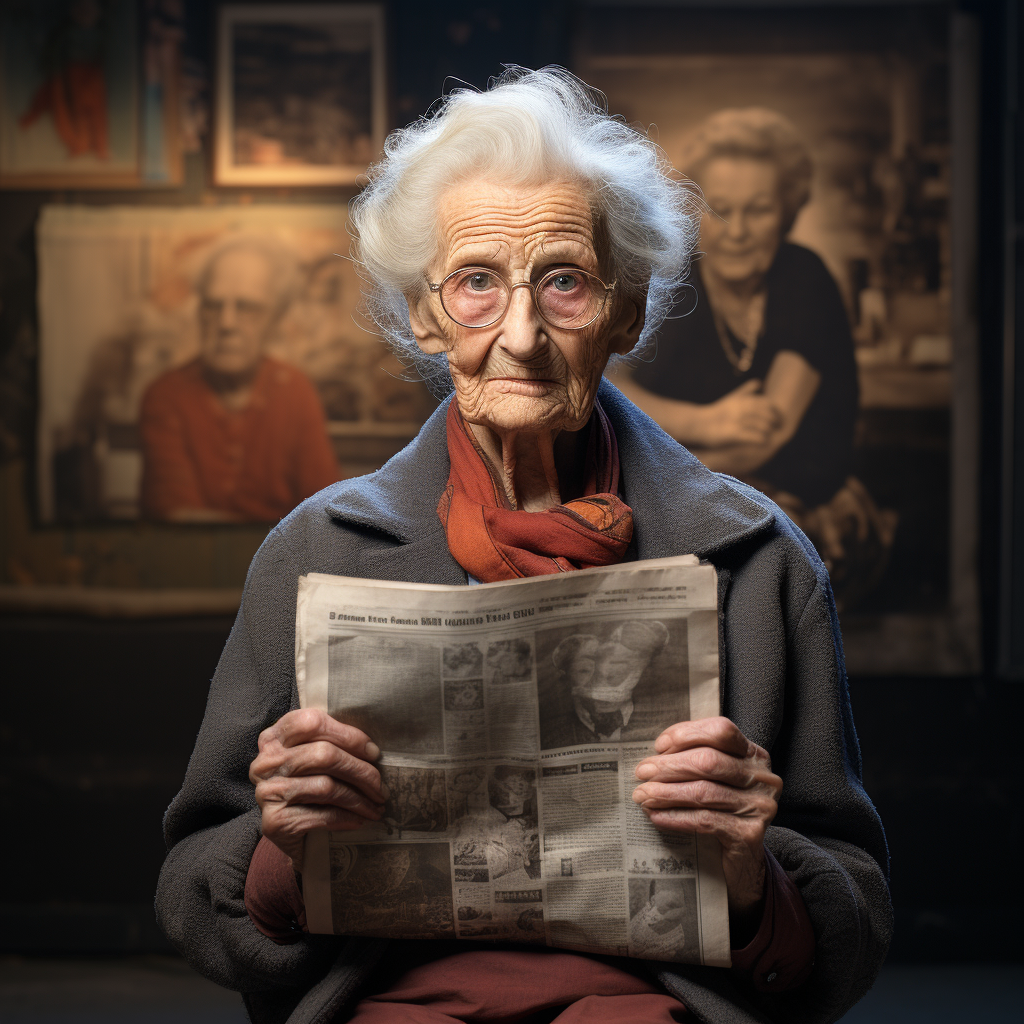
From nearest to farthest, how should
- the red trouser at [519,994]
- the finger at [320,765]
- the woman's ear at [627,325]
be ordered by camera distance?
the finger at [320,765], the red trouser at [519,994], the woman's ear at [627,325]

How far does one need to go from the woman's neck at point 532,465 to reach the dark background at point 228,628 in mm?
2003

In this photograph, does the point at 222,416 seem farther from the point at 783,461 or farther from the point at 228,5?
the point at 783,461

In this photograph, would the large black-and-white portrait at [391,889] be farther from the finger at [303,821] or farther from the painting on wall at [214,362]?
the painting on wall at [214,362]

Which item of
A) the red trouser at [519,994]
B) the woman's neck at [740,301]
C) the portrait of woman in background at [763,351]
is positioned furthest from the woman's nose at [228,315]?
the red trouser at [519,994]

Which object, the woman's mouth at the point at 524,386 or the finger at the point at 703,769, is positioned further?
the woman's mouth at the point at 524,386

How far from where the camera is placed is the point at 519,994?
45.5 inches

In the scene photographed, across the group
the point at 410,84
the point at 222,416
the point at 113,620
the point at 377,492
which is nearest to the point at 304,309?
the point at 222,416

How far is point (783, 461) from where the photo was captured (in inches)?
124

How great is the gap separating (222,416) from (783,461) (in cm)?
159

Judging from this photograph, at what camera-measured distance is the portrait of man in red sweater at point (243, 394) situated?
3172 mm

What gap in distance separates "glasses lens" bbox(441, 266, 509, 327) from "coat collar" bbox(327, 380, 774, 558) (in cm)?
19

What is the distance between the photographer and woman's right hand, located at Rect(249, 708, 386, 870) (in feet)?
3.36

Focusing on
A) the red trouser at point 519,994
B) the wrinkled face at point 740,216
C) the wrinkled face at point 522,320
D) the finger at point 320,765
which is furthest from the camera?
the wrinkled face at point 740,216

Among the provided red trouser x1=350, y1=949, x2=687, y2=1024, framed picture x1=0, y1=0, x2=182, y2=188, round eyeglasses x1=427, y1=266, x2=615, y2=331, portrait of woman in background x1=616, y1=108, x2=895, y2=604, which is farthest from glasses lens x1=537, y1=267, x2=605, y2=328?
framed picture x1=0, y1=0, x2=182, y2=188
